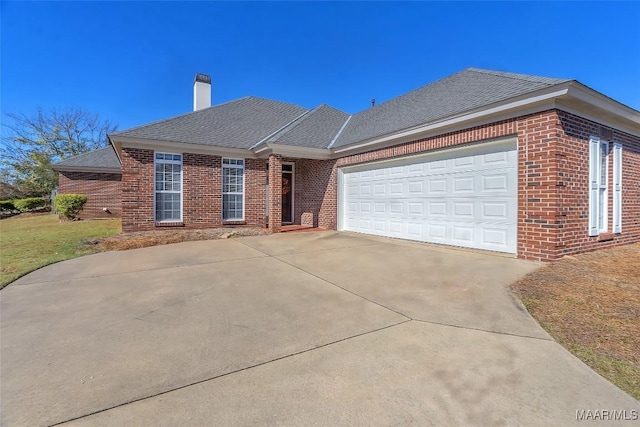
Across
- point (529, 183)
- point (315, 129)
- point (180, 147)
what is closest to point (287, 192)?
point (315, 129)

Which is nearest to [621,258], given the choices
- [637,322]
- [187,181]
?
[637,322]

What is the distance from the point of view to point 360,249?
812cm

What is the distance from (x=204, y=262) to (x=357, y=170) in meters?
6.88

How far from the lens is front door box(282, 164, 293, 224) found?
46.7ft

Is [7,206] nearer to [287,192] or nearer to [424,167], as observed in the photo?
[287,192]

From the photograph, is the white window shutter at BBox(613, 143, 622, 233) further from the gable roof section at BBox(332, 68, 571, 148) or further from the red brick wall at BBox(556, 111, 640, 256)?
the gable roof section at BBox(332, 68, 571, 148)

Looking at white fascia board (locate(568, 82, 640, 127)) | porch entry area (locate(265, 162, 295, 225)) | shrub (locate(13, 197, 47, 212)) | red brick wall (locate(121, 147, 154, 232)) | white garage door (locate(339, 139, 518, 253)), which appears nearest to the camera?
white fascia board (locate(568, 82, 640, 127))

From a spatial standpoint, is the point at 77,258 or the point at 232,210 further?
the point at 232,210

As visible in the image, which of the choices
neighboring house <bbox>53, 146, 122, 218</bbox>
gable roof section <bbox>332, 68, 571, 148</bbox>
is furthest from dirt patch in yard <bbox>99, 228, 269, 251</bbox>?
neighboring house <bbox>53, 146, 122, 218</bbox>

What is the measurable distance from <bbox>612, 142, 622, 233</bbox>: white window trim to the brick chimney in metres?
15.9

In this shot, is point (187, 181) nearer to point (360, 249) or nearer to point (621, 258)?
point (360, 249)

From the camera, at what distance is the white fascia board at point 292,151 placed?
11.3 metres

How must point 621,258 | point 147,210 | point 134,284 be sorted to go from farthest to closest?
point 147,210 < point 621,258 < point 134,284

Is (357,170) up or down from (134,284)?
up
